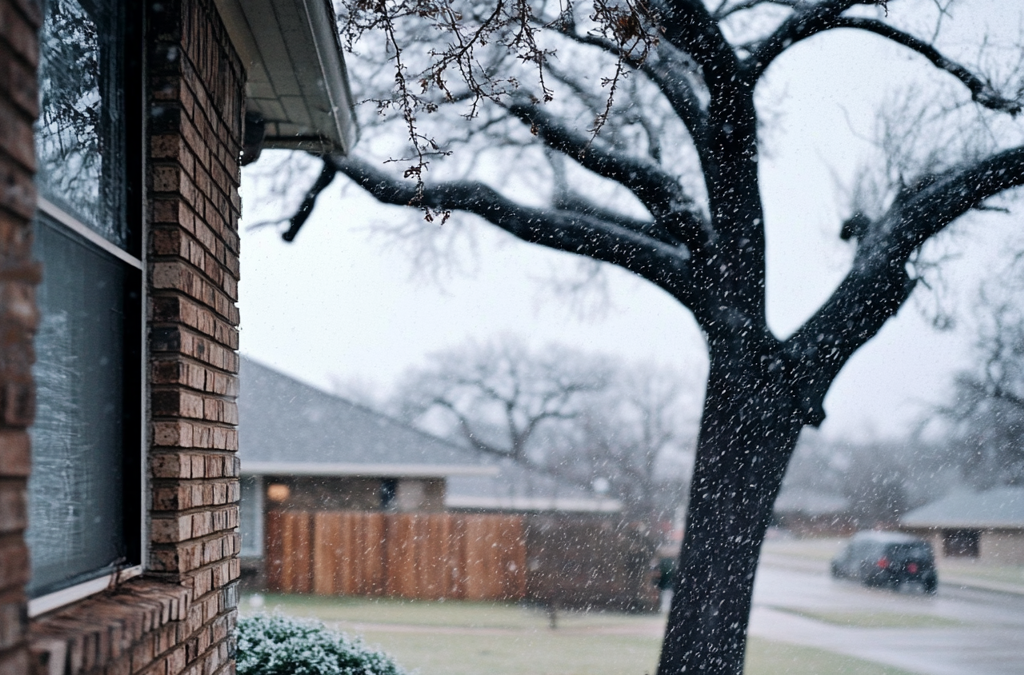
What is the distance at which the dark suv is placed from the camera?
20.6 metres

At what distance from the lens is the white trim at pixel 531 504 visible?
23.1 metres

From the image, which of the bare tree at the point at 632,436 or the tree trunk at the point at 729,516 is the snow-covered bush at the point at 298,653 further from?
the bare tree at the point at 632,436

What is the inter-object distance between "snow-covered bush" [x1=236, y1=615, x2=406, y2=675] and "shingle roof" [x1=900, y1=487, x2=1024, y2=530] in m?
27.0

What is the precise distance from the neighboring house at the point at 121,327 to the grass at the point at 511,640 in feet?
24.8

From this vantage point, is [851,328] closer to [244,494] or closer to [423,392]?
[244,494]

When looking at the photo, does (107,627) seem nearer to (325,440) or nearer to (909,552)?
(325,440)

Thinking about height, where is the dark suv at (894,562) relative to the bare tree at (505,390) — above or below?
below

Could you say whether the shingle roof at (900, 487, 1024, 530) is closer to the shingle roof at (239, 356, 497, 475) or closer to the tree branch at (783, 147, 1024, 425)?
the shingle roof at (239, 356, 497, 475)

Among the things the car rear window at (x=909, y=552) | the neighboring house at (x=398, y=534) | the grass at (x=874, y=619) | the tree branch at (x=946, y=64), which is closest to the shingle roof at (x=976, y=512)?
the car rear window at (x=909, y=552)

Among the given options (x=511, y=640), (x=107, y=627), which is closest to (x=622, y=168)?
(x=107, y=627)

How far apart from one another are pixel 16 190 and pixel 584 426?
33256mm

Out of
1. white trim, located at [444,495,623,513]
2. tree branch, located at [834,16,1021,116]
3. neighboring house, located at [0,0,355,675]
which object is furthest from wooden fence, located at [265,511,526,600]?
neighboring house, located at [0,0,355,675]

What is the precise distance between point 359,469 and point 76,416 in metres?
13.9

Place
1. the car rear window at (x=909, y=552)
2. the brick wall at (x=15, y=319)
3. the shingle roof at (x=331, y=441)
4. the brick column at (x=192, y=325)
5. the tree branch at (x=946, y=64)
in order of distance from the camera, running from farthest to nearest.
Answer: the car rear window at (x=909, y=552) < the shingle roof at (x=331, y=441) < the tree branch at (x=946, y=64) < the brick column at (x=192, y=325) < the brick wall at (x=15, y=319)
